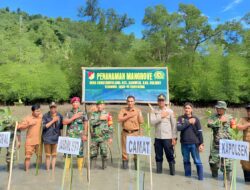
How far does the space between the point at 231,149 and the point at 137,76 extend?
4.53 m

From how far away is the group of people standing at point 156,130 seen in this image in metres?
6.57

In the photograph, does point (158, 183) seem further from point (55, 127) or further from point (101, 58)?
point (101, 58)

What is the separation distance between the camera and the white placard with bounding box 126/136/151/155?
5055 millimetres

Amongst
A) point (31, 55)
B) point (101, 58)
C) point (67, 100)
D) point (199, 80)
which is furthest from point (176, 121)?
point (31, 55)

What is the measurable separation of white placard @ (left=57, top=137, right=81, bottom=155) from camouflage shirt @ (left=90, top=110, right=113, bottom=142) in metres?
2.20

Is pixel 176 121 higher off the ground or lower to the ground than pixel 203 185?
higher

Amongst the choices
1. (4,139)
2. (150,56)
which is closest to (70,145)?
(4,139)

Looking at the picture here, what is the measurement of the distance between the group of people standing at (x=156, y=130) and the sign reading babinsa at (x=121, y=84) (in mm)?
1402

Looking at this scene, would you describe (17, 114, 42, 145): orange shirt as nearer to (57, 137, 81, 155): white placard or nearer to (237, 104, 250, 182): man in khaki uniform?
(57, 137, 81, 155): white placard

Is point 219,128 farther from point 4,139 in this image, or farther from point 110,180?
point 4,139

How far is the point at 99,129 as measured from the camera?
7453mm

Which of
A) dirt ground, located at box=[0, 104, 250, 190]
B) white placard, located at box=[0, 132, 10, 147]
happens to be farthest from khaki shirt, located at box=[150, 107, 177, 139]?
white placard, located at box=[0, 132, 10, 147]

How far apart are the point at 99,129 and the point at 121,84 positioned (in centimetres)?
188

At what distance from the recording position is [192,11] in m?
→ 48.9
